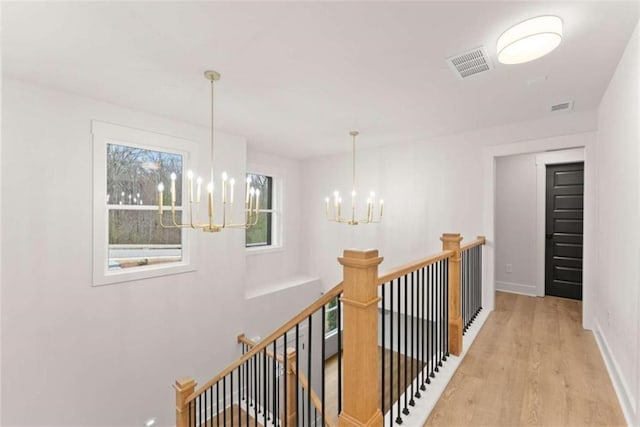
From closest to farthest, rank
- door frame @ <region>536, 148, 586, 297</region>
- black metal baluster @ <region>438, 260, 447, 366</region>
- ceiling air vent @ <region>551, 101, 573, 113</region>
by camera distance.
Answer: black metal baluster @ <region>438, 260, 447, 366</region>, ceiling air vent @ <region>551, 101, 573, 113</region>, door frame @ <region>536, 148, 586, 297</region>

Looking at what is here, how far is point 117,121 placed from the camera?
3047mm

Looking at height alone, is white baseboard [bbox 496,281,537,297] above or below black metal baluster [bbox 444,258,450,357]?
below

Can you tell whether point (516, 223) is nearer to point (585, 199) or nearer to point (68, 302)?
point (585, 199)

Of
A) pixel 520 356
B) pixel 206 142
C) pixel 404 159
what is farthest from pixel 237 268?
pixel 520 356

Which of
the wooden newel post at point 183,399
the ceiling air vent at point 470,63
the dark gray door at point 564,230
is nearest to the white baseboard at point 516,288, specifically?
the dark gray door at point 564,230

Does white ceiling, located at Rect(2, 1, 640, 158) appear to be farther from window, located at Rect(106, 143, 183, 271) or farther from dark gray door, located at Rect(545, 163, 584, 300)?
dark gray door, located at Rect(545, 163, 584, 300)

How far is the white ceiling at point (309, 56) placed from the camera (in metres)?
1.65

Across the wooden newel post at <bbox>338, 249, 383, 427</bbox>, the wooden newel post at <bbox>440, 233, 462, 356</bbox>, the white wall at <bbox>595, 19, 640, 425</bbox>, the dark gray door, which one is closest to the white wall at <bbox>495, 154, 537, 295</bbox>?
the dark gray door

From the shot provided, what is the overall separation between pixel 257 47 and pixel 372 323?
6.17 feet

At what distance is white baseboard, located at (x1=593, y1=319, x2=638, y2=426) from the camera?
1.69 m

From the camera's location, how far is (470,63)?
2.18 m

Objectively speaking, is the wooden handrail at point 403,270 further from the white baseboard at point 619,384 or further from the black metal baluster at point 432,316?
the white baseboard at point 619,384

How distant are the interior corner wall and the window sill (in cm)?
148

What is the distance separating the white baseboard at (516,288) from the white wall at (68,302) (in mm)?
4627
